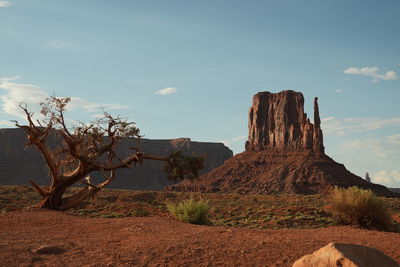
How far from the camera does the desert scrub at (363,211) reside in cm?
1490

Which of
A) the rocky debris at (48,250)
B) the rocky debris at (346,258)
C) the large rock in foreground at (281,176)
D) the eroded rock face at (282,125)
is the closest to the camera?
the rocky debris at (346,258)

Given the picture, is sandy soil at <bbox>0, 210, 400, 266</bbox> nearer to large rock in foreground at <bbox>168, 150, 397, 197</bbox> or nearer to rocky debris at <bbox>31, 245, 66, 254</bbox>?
rocky debris at <bbox>31, 245, 66, 254</bbox>

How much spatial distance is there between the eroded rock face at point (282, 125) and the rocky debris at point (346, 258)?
9294cm

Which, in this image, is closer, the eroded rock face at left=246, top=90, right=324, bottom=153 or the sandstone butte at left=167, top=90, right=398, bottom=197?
the sandstone butte at left=167, top=90, right=398, bottom=197

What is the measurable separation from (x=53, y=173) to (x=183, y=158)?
19.9ft

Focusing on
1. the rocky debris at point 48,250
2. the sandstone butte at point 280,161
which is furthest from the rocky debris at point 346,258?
the sandstone butte at point 280,161

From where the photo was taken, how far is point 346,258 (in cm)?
636

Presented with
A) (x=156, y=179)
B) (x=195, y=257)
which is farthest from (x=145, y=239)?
(x=156, y=179)

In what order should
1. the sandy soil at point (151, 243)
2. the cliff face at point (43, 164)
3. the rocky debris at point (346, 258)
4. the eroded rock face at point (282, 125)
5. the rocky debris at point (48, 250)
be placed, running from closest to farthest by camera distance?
the rocky debris at point (346, 258) → the sandy soil at point (151, 243) → the rocky debris at point (48, 250) → the eroded rock face at point (282, 125) → the cliff face at point (43, 164)

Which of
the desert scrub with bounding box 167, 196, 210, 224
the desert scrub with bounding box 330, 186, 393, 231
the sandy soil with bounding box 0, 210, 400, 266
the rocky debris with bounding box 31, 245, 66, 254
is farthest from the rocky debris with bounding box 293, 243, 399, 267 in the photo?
the desert scrub with bounding box 330, 186, 393, 231

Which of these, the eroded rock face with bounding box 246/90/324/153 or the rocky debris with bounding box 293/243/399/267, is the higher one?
the eroded rock face with bounding box 246/90/324/153

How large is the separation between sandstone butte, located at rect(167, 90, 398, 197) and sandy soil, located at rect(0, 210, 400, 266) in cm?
7011

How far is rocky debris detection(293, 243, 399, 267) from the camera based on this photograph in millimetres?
6359

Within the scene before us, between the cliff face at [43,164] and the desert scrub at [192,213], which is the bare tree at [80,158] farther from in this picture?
the cliff face at [43,164]
